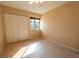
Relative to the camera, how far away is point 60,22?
3377 millimetres

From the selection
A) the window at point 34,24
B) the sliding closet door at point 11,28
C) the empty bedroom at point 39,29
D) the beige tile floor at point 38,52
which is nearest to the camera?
the beige tile floor at point 38,52

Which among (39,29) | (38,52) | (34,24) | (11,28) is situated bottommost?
(38,52)

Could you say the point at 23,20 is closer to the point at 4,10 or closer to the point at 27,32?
the point at 27,32

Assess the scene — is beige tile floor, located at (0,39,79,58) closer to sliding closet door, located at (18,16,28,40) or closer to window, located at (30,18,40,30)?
sliding closet door, located at (18,16,28,40)

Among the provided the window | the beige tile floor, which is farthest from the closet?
the beige tile floor

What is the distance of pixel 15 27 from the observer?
3822 millimetres

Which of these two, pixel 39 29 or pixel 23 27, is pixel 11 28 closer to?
pixel 23 27

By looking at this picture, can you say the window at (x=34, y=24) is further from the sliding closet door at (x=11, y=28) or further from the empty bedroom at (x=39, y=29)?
the sliding closet door at (x=11, y=28)

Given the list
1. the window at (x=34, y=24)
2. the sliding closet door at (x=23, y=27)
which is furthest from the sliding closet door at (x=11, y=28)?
the window at (x=34, y=24)

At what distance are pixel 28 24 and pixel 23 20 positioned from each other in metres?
0.53

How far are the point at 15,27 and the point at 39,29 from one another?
2227 mm

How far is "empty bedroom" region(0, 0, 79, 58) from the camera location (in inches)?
99.4

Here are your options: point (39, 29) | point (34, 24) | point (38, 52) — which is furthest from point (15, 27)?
point (38, 52)

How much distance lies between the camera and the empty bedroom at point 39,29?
253 cm
